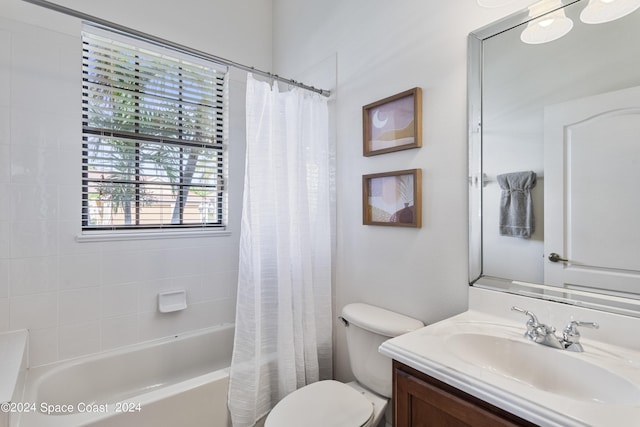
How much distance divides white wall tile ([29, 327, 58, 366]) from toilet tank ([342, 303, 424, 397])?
1561mm

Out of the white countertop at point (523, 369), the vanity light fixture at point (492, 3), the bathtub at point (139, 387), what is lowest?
the bathtub at point (139, 387)

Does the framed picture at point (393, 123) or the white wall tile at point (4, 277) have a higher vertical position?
the framed picture at point (393, 123)

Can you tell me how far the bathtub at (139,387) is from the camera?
1.25 m

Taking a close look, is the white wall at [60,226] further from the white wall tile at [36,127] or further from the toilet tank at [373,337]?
the toilet tank at [373,337]

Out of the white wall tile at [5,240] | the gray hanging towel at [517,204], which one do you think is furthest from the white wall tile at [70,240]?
the gray hanging towel at [517,204]

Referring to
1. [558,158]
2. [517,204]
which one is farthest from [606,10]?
[517,204]

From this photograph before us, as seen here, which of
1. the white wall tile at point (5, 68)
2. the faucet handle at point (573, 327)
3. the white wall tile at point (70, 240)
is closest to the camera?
the faucet handle at point (573, 327)

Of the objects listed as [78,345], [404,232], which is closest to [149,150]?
[78,345]

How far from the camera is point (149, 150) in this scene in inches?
77.7

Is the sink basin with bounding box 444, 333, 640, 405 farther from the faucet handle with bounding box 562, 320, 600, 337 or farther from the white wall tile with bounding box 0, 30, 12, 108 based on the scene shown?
the white wall tile with bounding box 0, 30, 12, 108

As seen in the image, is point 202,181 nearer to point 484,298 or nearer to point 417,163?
point 417,163

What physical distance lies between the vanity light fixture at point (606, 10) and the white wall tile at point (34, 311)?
262 centimetres

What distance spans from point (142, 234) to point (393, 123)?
1.63 meters

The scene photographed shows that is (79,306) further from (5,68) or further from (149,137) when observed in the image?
(5,68)
